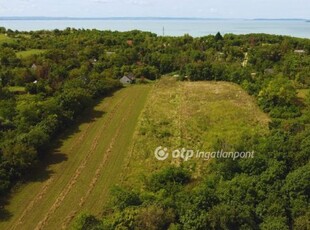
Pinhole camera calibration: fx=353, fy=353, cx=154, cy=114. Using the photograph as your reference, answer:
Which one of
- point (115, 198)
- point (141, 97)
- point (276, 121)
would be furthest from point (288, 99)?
point (115, 198)

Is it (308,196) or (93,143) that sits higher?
(308,196)

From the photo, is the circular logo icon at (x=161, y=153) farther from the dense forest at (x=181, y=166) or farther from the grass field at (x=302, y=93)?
the grass field at (x=302, y=93)

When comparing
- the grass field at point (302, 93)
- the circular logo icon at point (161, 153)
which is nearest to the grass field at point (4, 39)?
the circular logo icon at point (161, 153)

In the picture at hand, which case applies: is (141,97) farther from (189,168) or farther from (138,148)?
(189,168)

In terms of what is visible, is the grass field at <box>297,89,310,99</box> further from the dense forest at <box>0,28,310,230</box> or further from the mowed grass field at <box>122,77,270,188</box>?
the mowed grass field at <box>122,77,270,188</box>

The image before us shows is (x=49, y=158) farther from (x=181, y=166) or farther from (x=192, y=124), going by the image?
(x=192, y=124)

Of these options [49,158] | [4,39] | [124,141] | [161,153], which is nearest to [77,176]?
[49,158]
